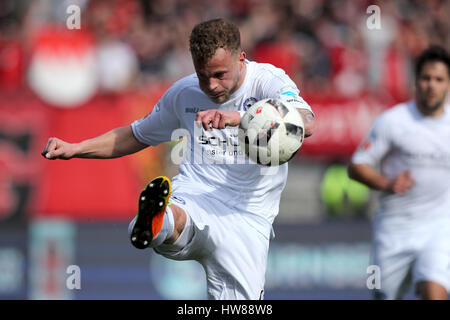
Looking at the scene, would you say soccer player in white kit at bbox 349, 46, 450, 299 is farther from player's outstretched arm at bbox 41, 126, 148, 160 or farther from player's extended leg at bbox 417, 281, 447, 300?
player's outstretched arm at bbox 41, 126, 148, 160

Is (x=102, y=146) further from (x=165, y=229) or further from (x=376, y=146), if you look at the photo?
(x=376, y=146)

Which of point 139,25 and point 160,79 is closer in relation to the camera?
point 160,79

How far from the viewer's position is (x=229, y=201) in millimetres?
5730

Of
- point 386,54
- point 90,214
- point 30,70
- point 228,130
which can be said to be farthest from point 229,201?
point 386,54

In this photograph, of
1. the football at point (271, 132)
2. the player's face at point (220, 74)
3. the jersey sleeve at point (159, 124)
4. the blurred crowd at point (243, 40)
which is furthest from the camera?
the blurred crowd at point (243, 40)

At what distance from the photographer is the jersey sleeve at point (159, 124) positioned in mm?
5844

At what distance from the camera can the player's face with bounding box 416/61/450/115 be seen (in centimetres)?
706

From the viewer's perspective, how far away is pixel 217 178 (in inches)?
227

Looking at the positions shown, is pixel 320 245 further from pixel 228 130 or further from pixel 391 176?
pixel 228 130

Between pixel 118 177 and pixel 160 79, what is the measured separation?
1.83 metres

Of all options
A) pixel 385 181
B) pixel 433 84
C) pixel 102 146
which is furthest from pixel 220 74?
pixel 433 84

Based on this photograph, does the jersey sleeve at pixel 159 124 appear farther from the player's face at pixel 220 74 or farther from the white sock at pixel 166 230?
the white sock at pixel 166 230

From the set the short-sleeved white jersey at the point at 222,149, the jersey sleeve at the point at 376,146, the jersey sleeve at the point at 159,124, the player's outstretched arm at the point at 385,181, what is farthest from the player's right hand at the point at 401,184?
the jersey sleeve at the point at 159,124

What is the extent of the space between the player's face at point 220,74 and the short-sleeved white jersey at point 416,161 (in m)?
2.30
